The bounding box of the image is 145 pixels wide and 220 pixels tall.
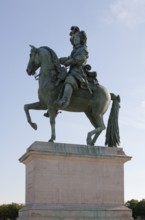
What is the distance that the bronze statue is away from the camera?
12781 mm

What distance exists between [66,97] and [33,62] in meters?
1.78

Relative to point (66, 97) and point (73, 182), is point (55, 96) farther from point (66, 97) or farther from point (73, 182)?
point (73, 182)

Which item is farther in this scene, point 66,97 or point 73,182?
point 66,97

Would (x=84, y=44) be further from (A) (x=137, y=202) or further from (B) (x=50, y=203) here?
(A) (x=137, y=202)

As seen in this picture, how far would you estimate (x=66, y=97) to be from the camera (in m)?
12.5

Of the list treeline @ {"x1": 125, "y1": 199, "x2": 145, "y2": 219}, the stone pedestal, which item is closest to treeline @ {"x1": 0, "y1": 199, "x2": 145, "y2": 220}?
treeline @ {"x1": 125, "y1": 199, "x2": 145, "y2": 219}

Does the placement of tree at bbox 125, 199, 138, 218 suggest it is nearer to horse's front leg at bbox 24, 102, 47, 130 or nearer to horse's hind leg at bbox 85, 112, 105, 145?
horse's hind leg at bbox 85, 112, 105, 145

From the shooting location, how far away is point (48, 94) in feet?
41.8

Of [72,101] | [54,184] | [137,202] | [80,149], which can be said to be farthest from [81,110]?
[137,202]

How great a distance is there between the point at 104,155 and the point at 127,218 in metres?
1.99

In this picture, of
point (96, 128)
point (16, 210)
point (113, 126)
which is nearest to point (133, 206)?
point (16, 210)

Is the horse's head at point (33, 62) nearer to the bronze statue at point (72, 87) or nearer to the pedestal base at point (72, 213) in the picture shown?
the bronze statue at point (72, 87)

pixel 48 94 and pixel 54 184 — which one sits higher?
pixel 48 94

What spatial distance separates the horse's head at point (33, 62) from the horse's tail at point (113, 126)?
2.76m
